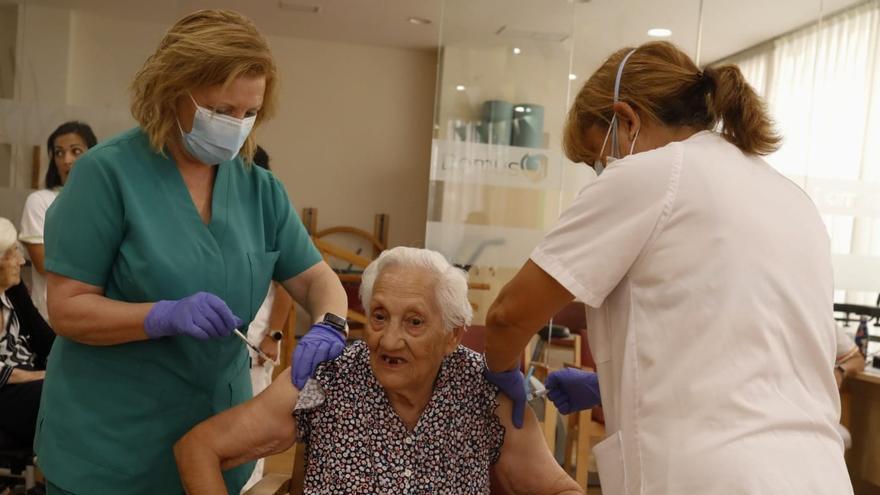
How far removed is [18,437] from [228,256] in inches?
60.9

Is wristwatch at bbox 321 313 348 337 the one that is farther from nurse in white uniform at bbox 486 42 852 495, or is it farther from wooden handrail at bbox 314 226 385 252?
wooden handrail at bbox 314 226 385 252

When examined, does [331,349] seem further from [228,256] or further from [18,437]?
[18,437]

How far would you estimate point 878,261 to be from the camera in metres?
4.47

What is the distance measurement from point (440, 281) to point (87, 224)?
68 cm

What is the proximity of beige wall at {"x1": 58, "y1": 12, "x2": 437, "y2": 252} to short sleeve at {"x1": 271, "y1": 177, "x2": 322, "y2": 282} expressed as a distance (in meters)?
4.97

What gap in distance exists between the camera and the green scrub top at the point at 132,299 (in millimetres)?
1355

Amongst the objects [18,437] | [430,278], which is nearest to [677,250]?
[430,278]

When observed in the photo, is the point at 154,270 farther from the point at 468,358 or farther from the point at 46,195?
the point at 46,195

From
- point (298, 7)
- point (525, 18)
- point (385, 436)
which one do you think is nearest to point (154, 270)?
point (385, 436)

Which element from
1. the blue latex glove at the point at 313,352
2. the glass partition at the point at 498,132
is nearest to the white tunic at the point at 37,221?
the glass partition at the point at 498,132

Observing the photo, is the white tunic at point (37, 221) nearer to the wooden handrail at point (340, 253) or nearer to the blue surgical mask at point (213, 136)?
the blue surgical mask at point (213, 136)

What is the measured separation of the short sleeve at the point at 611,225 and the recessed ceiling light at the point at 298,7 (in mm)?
4825

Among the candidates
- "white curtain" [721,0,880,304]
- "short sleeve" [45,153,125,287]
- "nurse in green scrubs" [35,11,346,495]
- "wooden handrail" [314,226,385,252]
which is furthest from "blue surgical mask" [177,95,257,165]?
"wooden handrail" [314,226,385,252]

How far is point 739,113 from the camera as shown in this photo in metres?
1.21
